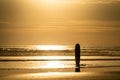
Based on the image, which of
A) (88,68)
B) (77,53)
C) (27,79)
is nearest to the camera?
(27,79)

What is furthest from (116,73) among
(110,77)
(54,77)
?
(54,77)

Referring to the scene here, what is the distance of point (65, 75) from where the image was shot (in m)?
12.6

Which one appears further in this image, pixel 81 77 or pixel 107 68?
pixel 107 68

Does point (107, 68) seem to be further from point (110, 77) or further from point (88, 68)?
point (110, 77)

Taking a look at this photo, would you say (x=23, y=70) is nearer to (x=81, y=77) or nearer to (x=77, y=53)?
(x=77, y=53)

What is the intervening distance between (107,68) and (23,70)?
11.1 feet

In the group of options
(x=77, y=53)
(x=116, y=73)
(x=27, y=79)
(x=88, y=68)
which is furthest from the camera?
(x=88, y=68)

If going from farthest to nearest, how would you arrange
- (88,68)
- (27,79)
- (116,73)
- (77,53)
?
(88,68)
(77,53)
(116,73)
(27,79)

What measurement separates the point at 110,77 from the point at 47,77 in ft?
5.51

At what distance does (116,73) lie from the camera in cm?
1338

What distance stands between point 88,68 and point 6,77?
19.2 feet

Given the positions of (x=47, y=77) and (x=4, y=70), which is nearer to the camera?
(x=47, y=77)

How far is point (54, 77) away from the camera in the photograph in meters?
12.3

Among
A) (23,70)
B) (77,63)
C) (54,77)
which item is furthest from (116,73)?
(23,70)
